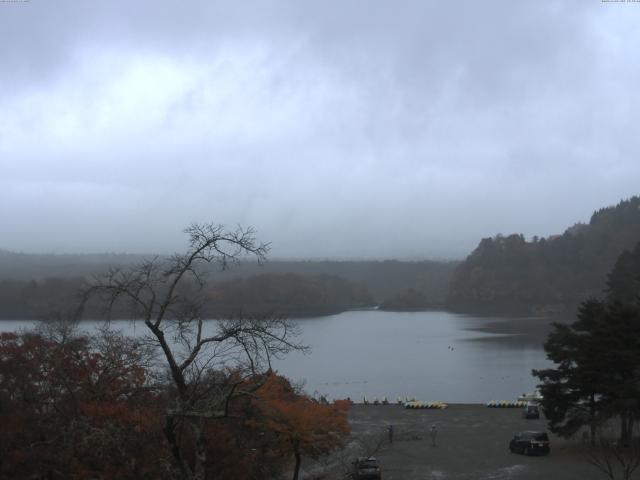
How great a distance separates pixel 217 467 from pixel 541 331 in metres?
52.7

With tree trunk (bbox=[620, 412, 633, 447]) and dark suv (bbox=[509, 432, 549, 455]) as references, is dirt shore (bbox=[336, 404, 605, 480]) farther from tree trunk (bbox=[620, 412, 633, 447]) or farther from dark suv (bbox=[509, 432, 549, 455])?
tree trunk (bbox=[620, 412, 633, 447])

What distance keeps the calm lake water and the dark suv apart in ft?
35.5

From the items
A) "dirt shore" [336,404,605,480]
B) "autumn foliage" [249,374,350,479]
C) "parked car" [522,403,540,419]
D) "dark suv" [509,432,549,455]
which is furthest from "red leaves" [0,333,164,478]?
"parked car" [522,403,540,419]

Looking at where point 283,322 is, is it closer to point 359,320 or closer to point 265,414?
point 265,414

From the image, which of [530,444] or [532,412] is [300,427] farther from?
[532,412]

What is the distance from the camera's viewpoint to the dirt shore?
12297mm

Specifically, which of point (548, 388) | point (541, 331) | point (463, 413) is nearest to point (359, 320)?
point (541, 331)

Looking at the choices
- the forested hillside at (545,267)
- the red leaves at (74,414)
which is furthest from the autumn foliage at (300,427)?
the forested hillside at (545,267)

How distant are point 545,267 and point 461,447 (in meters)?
79.2

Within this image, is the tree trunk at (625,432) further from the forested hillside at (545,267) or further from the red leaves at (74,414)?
the forested hillside at (545,267)

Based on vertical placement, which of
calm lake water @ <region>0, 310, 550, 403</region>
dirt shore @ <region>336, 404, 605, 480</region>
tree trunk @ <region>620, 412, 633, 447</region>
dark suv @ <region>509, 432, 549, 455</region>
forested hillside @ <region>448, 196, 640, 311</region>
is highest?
forested hillside @ <region>448, 196, 640, 311</region>

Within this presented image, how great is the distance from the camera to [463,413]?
2006cm

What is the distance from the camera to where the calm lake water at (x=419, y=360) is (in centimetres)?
2844

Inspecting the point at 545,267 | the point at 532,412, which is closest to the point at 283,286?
the point at 545,267
